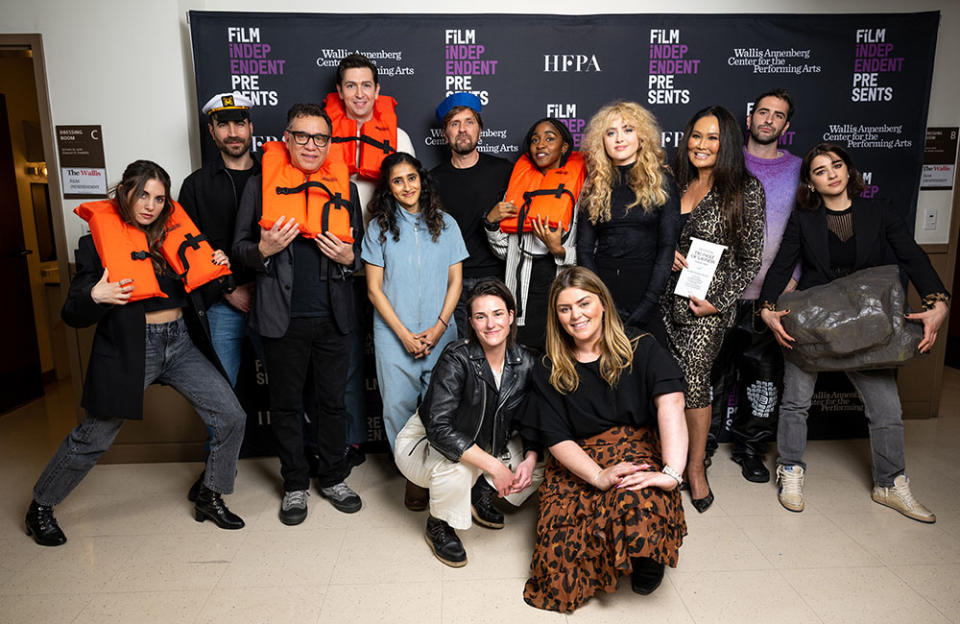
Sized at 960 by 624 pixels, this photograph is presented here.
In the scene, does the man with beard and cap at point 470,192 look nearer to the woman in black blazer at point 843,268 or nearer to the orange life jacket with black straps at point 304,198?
the orange life jacket with black straps at point 304,198

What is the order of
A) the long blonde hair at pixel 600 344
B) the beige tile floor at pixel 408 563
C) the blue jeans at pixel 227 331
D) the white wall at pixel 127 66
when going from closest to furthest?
the beige tile floor at pixel 408 563
the long blonde hair at pixel 600 344
the blue jeans at pixel 227 331
the white wall at pixel 127 66

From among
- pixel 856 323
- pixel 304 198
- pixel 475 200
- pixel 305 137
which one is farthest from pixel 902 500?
pixel 305 137

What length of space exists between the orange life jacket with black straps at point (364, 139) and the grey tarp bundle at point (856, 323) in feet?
6.79

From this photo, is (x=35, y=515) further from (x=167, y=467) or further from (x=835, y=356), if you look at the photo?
(x=835, y=356)

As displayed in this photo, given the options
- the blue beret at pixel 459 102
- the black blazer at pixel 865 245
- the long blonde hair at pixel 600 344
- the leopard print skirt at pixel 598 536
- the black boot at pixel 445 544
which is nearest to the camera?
the leopard print skirt at pixel 598 536

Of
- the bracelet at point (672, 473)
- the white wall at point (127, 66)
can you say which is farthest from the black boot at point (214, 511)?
the bracelet at point (672, 473)

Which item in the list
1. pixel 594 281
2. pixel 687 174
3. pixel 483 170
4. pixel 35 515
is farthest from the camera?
pixel 483 170

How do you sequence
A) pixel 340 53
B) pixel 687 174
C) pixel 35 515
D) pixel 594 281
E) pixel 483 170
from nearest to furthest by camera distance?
pixel 594 281 < pixel 35 515 < pixel 687 174 < pixel 483 170 < pixel 340 53

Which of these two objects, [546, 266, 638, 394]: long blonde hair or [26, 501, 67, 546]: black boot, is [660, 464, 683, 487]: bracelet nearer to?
[546, 266, 638, 394]: long blonde hair

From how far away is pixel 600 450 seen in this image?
2311 millimetres

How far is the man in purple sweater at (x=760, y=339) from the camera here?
9.78 ft

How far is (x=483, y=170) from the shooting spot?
3041 millimetres

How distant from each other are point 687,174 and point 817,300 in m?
0.81

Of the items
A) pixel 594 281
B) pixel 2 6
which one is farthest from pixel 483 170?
pixel 2 6
